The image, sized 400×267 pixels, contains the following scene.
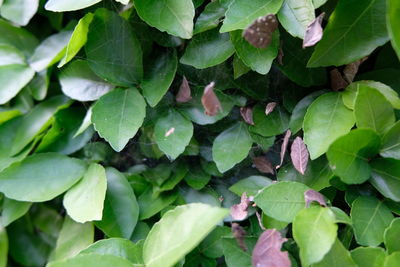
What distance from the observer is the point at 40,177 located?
77cm

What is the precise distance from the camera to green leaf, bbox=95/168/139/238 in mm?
728

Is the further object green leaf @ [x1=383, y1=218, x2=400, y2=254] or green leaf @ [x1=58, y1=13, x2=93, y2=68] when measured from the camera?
green leaf @ [x1=58, y1=13, x2=93, y2=68]

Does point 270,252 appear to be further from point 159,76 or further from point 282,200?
point 159,76

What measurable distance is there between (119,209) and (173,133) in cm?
17

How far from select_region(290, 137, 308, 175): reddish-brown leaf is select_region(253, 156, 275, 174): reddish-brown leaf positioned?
72mm

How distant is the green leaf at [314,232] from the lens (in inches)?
20.1

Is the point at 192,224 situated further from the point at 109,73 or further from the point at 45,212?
the point at 45,212

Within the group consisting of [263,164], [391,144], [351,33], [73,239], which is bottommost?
[73,239]

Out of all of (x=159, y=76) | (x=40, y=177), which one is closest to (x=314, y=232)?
(x=159, y=76)

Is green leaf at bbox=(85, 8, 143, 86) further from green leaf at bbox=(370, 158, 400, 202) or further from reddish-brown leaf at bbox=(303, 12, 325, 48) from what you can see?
green leaf at bbox=(370, 158, 400, 202)

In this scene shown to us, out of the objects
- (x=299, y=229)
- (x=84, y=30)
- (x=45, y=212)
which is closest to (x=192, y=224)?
(x=299, y=229)

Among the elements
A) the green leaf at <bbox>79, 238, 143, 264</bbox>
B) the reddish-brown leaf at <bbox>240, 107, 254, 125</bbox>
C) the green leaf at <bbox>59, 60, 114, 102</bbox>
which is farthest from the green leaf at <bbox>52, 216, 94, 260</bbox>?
the reddish-brown leaf at <bbox>240, 107, 254, 125</bbox>

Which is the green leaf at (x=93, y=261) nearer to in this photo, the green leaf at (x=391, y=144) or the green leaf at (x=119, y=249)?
the green leaf at (x=119, y=249)

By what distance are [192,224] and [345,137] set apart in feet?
0.73
